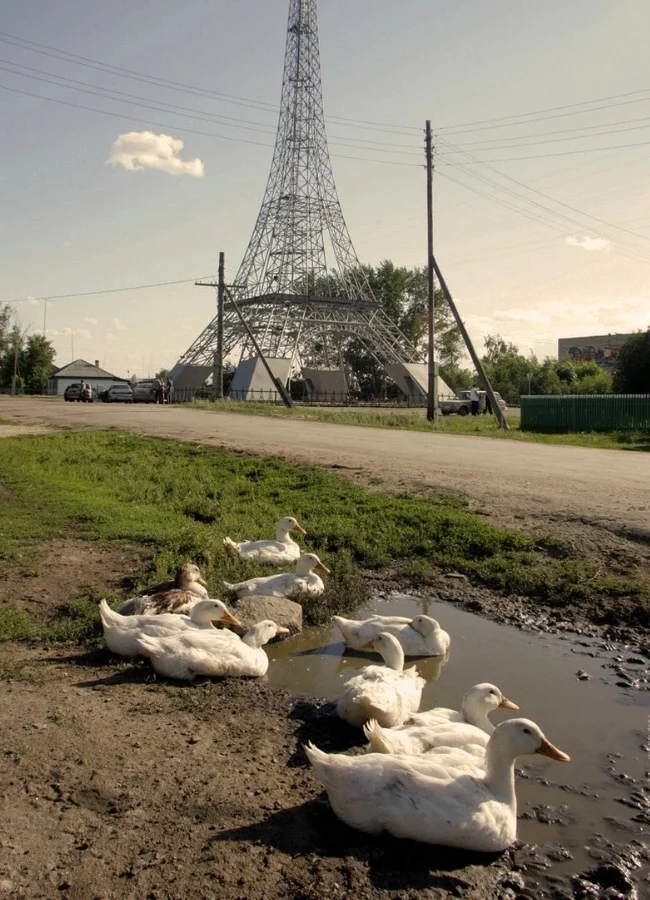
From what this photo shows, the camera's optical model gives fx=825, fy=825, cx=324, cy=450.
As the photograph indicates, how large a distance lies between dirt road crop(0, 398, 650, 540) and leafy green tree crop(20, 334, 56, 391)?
75188 millimetres

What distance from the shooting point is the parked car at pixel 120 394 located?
181 feet

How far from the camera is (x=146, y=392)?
2211 inches

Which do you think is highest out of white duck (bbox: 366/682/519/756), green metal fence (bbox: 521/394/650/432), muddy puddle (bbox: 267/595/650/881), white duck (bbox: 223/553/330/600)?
green metal fence (bbox: 521/394/650/432)

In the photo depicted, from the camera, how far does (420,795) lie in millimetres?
4191

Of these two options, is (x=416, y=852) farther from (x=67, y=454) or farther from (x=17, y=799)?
(x=67, y=454)

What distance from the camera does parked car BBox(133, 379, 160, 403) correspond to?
55828 mm

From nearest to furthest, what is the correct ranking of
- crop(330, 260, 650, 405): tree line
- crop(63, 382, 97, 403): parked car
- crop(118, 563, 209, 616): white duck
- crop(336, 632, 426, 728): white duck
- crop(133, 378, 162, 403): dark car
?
crop(336, 632, 426, 728): white duck < crop(118, 563, 209, 616): white duck < crop(133, 378, 162, 403): dark car < crop(63, 382, 97, 403): parked car < crop(330, 260, 650, 405): tree line

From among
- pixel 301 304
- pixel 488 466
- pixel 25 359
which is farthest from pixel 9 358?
pixel 488 466

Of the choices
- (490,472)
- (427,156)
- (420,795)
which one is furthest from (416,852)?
(427,156)

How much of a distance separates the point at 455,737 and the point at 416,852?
107cm

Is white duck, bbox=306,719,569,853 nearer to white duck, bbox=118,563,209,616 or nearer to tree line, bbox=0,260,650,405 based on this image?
white duck, bbox=118,563,209,616

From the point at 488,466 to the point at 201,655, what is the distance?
10594 mm

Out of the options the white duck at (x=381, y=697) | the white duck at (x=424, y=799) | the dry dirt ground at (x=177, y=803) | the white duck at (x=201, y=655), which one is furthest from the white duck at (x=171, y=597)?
the white duck at (x=424, y=799)

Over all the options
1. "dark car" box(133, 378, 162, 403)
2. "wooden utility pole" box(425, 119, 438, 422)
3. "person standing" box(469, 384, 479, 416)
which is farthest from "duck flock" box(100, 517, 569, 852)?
"dark car" box(133, 378, 162, 403)
